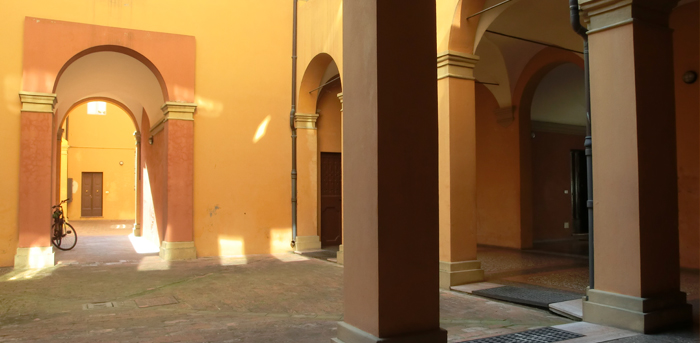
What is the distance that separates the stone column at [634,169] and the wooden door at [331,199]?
8.73m

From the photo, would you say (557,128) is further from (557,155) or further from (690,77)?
(690,77)

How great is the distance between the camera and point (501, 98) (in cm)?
1275

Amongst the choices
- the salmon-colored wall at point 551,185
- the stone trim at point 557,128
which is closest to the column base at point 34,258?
the salmon-colored wall at point 551,185

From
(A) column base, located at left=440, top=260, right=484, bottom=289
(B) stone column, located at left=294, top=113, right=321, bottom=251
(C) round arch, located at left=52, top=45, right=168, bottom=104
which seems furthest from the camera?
(B) stone column, located at left=294, top=113, right=321, bottom=251

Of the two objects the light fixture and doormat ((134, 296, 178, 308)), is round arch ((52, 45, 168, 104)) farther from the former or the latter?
the light fixture

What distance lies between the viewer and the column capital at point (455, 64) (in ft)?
24.5

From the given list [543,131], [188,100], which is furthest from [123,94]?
[543,131]

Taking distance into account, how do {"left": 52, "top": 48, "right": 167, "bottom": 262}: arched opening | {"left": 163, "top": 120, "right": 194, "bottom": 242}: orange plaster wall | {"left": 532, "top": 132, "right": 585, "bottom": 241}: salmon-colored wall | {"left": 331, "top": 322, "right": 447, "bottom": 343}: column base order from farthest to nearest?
{"left": 532, "top": 132, "right": 585, "bottom": 241}: salmon-colored wall, {"left": 52, "top": 48, "right": 167, "bottom": 262}: arched opening, {"left": 163, "top": 120, "right": 194, "bottom": 242}: orange plaster wall, {"left": 331, "top": 322, "right": 447, "bottom": 343}: column base

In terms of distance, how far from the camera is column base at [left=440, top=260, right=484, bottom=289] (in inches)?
288

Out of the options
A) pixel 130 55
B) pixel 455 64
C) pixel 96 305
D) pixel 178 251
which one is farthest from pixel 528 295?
pixel 130 55

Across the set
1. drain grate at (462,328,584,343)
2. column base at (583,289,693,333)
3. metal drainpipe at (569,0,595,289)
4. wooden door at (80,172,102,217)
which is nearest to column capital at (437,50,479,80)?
metal drainpipe at (569,0,595,289)

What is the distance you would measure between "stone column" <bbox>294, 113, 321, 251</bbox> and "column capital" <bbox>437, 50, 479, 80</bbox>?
537cm

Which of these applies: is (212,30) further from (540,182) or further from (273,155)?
(540,182)

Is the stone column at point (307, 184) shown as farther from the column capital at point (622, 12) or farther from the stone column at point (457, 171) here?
the column capital at point (622, 12)
